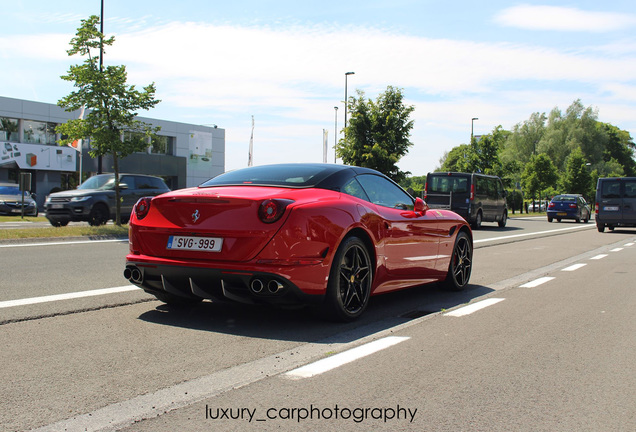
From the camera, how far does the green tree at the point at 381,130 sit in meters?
38.0

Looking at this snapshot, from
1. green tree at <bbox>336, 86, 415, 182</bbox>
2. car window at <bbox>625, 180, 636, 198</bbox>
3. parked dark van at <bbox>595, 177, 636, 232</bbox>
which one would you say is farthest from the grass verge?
green tree at <bbox>336, 86, 415, 182</bbox>

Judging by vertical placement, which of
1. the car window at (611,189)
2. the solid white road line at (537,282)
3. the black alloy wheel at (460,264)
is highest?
the car window at (611,189)

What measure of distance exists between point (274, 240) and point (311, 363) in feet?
3.65

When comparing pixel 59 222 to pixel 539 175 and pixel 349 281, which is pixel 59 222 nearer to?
A: pixel 349 281

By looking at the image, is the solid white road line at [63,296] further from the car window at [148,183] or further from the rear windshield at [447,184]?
the rear windshield at [447,184]

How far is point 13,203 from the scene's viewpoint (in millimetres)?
31828

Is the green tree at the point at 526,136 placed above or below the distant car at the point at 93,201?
above

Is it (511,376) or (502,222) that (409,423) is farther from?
(502,222)

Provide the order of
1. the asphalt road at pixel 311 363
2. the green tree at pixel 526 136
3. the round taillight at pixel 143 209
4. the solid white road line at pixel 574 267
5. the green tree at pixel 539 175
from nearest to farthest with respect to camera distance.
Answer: the asphalt road at pixel 311 363 → the round taillight at pixel 143 209 → the solid white road line at pixel 574 267 → the green tree at pixel 539 175 → the green tree at pixel 526 136

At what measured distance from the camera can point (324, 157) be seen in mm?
65312

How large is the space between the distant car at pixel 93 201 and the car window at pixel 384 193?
→ 14.2 meters

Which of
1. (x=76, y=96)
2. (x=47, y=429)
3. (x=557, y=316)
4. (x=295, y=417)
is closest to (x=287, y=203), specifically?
(x=295, y=417)

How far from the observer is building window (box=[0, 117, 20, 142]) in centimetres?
4456

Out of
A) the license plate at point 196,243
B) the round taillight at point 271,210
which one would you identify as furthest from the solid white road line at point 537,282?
the license plate at point 196,243
